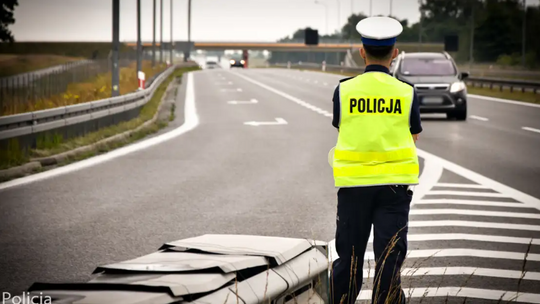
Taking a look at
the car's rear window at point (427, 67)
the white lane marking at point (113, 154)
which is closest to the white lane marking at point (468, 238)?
the white lane marking at point (113, 154)

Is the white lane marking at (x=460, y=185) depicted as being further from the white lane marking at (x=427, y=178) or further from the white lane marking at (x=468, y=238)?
the white lane marking at (x=468, y=238)

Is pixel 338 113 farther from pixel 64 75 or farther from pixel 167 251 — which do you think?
pixel 64 75

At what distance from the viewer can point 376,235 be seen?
490 centimetres

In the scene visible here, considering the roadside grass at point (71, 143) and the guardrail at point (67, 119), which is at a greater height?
the guardrail at point (67, 119)

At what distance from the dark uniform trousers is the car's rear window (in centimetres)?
2283

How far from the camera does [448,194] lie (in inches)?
480

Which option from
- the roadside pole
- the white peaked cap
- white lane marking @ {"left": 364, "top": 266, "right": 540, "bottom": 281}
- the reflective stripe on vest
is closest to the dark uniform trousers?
the reflective stripe on vest

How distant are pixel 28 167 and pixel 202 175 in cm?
256

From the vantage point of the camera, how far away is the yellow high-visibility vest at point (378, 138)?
191 inches

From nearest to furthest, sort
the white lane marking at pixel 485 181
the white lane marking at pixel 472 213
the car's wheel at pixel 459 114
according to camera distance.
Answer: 1. the white lane marking at pixel 472 213
2. the white lane marking at pixel 485 181
3. the car's wheel at pixel 459 114

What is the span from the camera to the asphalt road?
296 inches

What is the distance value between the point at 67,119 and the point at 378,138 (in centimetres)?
1306

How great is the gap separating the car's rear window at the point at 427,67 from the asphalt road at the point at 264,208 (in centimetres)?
706

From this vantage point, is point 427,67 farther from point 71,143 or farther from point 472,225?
point 472,225
